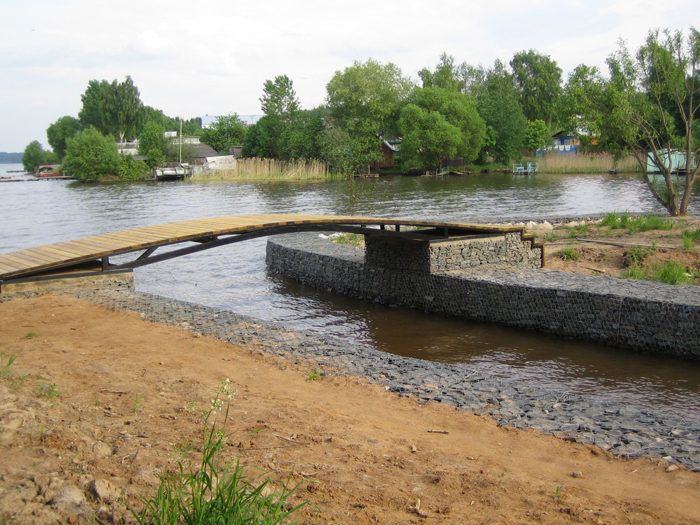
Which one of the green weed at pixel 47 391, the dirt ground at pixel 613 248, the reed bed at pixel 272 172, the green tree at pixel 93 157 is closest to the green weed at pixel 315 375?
the green weed at pixel 47 391

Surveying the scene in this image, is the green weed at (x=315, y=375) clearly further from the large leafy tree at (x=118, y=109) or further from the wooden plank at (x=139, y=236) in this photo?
the large leafy tree at (x=118, y=109)

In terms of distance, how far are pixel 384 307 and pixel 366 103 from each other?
59.1 metres

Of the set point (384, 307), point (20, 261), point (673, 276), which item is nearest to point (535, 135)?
point (384, 307)

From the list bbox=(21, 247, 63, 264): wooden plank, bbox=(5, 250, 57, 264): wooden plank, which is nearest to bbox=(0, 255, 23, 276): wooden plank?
bbox=(5, 250, 57, 264): wooden plank

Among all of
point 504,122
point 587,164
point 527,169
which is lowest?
point 527,169

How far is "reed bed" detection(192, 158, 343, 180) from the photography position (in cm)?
6166

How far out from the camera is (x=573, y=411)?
6477mm

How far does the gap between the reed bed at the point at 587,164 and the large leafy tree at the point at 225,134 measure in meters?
49.3

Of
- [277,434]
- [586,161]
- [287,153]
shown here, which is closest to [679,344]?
[277,434]

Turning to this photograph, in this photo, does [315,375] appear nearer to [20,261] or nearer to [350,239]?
[20,261]

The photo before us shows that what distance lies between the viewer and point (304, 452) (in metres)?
4.56

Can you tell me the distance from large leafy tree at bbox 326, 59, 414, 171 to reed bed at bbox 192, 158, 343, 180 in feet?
20.5

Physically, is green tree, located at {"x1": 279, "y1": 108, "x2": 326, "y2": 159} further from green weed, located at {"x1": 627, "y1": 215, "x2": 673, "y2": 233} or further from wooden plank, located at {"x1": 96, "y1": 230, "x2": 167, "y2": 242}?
wooden plank, located at {"x1": 96, "y1": 230, "x2": 167, "y2": 242}

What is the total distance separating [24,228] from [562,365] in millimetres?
28312
